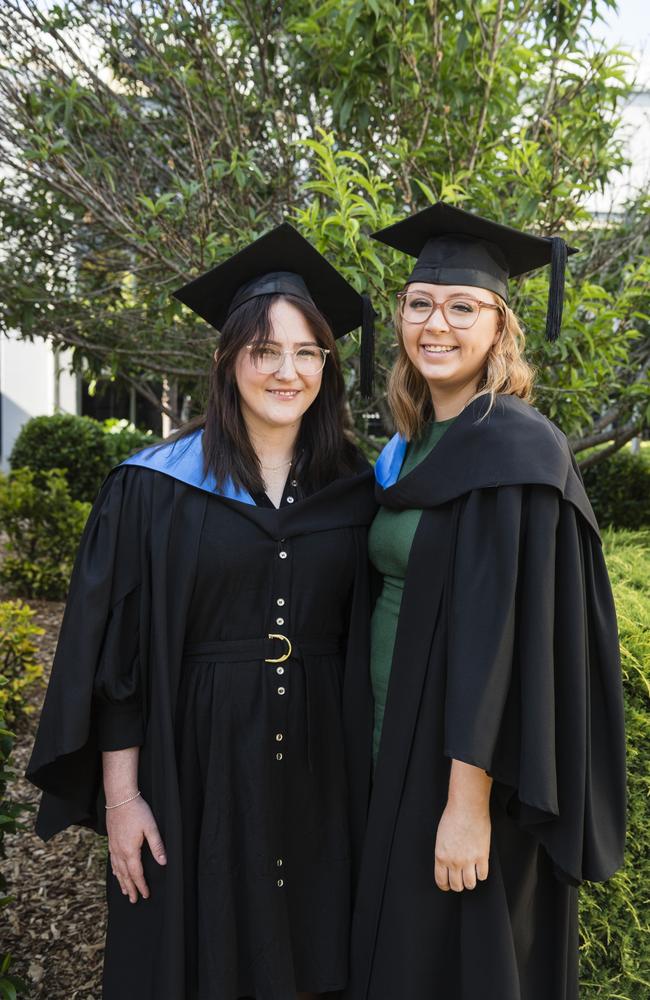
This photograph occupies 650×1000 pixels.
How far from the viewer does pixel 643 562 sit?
3.82 meters

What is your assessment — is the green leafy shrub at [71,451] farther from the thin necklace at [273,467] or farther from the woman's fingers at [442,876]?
the woman's fingers at [442,876]

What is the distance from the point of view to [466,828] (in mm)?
1968

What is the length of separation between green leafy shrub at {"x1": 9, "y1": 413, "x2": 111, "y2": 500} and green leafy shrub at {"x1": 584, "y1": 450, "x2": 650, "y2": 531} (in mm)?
4861

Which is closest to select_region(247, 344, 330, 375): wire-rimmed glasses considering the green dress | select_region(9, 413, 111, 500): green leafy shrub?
the green dress

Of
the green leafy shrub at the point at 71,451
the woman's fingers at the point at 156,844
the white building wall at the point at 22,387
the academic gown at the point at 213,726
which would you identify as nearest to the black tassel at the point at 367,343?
the academic gown at the point at 213,726

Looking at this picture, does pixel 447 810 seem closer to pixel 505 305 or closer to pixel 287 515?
pixel 287 515

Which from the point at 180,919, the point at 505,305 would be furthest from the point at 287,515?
the point at 180,919

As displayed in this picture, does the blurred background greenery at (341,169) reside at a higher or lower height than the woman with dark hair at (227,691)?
higher

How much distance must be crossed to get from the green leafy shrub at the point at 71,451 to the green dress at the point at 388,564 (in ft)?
22.5

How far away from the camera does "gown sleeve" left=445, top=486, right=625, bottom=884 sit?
1881 millimetres

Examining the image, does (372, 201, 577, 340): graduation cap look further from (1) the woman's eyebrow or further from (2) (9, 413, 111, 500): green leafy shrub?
(2) (9, 413, 111, 500): green leafy shrub

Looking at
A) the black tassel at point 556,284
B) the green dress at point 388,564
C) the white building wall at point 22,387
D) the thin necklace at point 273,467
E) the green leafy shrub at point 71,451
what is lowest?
the green dress at point 388,564

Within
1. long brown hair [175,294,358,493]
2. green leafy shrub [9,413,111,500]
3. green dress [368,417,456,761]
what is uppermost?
green leafy shrub [9,413,111,500]

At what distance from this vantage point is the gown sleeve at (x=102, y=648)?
6.86ft
